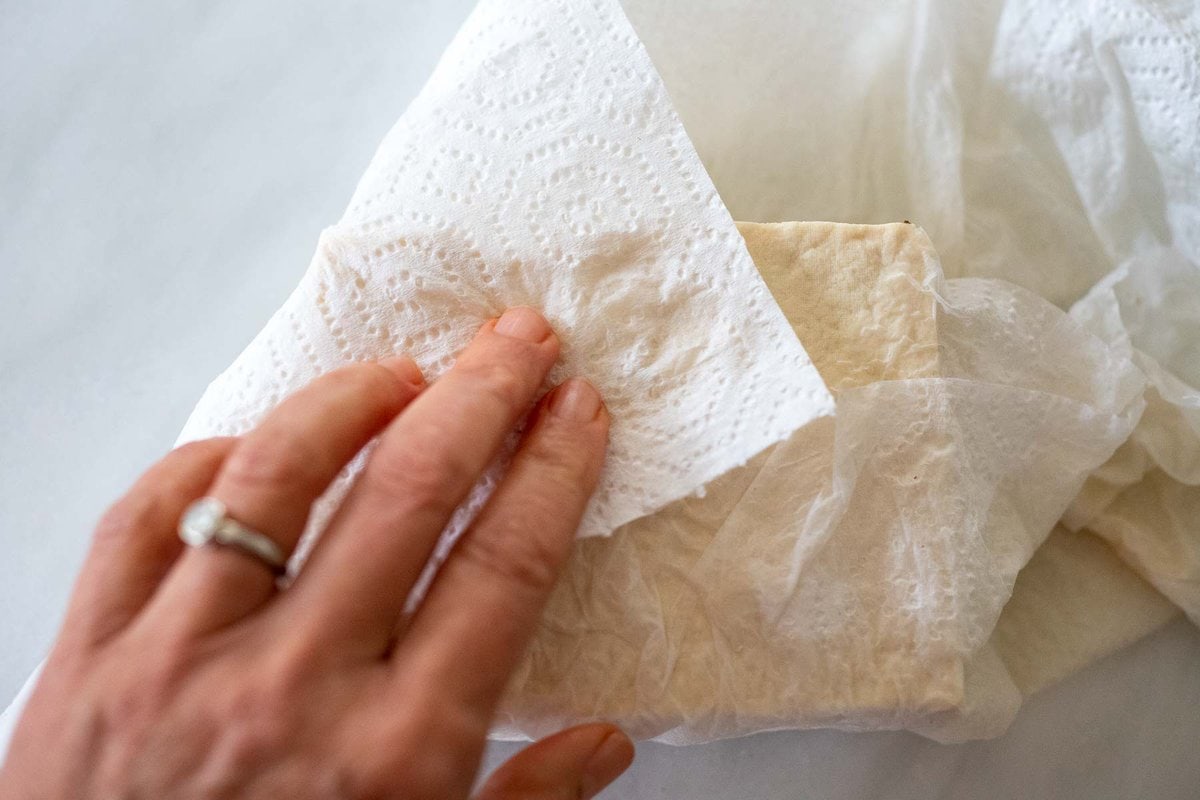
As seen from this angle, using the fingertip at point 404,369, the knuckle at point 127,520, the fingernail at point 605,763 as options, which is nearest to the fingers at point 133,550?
the knuckle at point 127,520

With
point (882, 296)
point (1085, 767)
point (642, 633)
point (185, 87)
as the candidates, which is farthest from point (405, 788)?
point (185, 87)

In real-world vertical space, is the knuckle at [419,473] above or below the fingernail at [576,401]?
above

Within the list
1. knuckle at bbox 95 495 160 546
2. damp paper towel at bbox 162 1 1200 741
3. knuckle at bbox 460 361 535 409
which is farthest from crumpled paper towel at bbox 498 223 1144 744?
knuckle at bbox 95 495 160 546

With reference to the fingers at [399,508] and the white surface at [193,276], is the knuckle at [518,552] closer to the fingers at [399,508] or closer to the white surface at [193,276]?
the fingers at [399,508]

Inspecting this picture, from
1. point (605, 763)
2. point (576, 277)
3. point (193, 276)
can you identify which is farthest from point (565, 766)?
point (193, 276)

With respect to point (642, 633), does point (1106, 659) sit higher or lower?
lower

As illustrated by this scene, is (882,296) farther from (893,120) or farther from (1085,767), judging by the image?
(1085,767)
